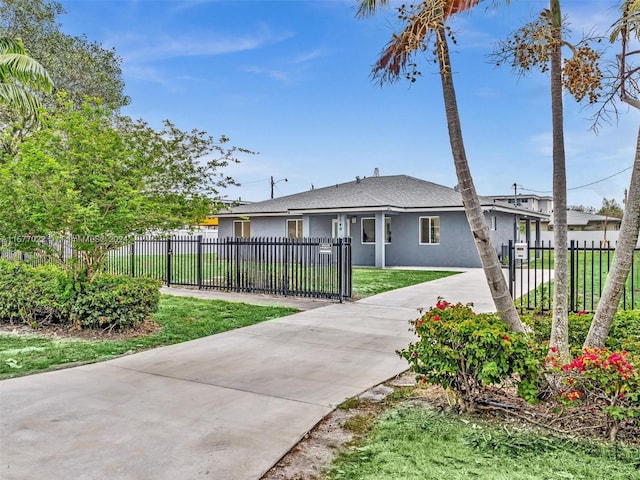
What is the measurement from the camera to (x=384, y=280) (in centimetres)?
1456

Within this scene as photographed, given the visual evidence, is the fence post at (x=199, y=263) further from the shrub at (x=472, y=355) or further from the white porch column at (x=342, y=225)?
the shrub at (x=472, y=355)

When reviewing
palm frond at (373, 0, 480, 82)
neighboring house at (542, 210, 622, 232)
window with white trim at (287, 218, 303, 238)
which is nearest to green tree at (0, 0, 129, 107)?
window with white trim at (287, 218, 303, 238)

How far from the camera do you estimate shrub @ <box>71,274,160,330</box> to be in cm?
683

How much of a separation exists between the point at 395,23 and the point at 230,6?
856 centimetres

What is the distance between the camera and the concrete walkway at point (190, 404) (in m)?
3.01

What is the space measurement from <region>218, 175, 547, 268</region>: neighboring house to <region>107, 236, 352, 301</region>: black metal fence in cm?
631

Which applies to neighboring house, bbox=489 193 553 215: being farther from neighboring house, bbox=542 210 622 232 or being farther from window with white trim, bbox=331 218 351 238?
window with white trim, bbox=331 218 351 238

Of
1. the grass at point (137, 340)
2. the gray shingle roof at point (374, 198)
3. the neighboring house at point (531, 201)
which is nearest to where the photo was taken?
the grass at point (137, 340)

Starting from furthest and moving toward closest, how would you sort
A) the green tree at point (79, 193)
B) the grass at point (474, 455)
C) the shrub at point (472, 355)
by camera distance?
the green tree at point (79, 193) < the shrub at point (472, 355) < the grass at point (474, 455)

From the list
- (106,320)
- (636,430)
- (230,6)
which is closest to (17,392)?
(106,320)

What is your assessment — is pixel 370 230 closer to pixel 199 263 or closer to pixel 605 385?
pixel 199 263

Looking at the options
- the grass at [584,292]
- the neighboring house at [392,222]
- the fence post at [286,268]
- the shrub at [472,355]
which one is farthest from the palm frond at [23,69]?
the grass at [584,292]

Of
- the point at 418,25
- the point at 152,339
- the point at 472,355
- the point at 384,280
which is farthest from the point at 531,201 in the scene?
the point at 472,355

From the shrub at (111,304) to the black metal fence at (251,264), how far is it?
227cm
